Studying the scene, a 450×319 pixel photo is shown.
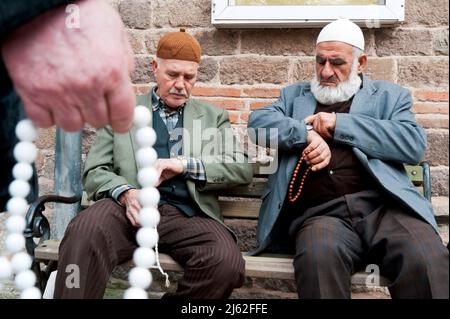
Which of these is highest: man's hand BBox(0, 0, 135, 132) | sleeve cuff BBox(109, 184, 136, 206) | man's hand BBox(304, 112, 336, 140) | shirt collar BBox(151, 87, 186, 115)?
man's hand BBox(0, 0, 135, 132)

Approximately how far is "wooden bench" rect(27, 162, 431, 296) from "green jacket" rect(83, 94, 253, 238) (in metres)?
0.21

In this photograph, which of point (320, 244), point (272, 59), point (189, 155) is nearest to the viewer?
point (320, 244)

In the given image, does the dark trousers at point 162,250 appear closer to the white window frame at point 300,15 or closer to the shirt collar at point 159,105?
the shirt collar at point 159,105

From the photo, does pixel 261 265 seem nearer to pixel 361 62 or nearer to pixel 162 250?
pixel 162 250

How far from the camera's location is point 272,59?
3.51 m

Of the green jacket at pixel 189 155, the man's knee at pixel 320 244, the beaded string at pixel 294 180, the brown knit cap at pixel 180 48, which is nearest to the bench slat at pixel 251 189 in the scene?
the green jacket at pixel 189 155

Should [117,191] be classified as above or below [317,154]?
below

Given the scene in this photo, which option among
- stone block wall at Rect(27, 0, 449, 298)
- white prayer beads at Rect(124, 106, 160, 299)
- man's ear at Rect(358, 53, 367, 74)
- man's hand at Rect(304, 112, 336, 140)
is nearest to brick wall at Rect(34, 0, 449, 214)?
stone block wall at Rect(27, 0, 449, 298)

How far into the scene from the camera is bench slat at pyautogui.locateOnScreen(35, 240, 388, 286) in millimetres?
2486

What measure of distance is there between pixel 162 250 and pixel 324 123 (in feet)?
3.34

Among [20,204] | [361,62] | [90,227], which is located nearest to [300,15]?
[361,62]

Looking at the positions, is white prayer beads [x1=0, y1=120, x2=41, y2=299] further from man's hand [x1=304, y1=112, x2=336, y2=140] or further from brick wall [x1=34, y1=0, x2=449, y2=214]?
brick wall [x1=34, y1=0, x2=449, y2=214]
